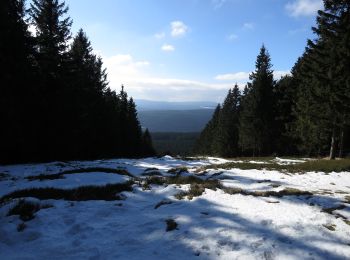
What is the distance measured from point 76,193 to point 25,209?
2669mm

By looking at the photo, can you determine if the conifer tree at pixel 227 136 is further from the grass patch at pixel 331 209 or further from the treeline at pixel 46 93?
the grass patch at pixel 331 209

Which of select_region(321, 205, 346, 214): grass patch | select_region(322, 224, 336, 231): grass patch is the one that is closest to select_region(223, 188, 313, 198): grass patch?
select_region(321, 205, 346, 214): grass patch

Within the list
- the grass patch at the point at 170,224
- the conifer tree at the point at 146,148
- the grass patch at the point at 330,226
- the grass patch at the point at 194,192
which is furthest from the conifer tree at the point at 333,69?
the conifer tree at the point at 146,148

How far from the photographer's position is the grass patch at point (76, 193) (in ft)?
37.4

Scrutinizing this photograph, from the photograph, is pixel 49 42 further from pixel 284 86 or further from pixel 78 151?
pixel 284 86

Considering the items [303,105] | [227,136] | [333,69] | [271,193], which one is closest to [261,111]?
[303,105]

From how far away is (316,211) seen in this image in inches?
361

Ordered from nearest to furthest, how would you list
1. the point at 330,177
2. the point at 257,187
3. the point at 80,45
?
the point at 257,187, the point at 330,177, the point at 80,45

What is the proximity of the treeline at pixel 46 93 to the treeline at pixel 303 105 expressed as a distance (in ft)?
70.9

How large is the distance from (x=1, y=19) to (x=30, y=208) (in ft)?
58.0

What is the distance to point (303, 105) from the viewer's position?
38.0 meters

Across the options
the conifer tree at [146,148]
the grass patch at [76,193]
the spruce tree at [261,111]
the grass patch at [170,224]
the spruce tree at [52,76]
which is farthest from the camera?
A: the conifer tree at [146,148]

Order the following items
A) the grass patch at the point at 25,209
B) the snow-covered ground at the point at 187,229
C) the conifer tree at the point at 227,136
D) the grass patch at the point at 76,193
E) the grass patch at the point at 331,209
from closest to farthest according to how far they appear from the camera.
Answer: the snow-covered ground at the point at 187,229 < the grass patch at the point at 25,209 < the grass patch at the point at 331,209 < the grass patch at the point at 76,193 < the conifer tree at the point at 227,136

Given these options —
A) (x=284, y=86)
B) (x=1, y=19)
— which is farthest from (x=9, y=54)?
(x=284, y=86)
